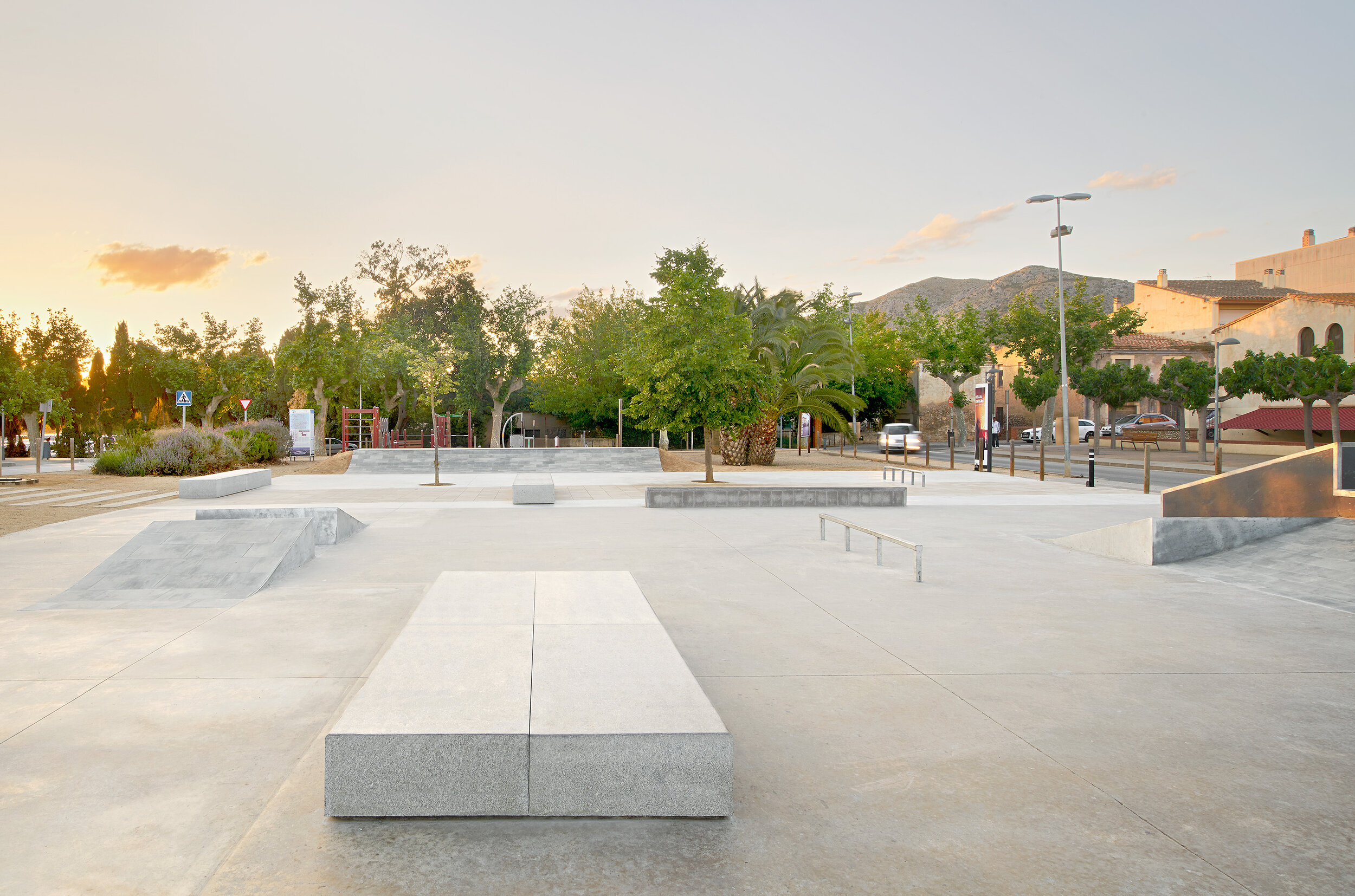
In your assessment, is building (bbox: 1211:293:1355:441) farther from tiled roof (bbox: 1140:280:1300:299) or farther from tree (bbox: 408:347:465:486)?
tree (bbox: 408:347:465:486)

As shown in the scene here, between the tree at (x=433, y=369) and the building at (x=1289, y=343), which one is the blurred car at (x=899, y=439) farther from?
Answer: the tree at (x=433, y=369)

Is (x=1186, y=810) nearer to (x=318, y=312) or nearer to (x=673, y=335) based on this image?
(x=673, y=335)

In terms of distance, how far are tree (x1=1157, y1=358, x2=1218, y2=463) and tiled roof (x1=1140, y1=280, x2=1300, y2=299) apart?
18689 mm

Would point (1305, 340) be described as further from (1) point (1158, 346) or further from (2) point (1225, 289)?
(2) point (1225, 289)

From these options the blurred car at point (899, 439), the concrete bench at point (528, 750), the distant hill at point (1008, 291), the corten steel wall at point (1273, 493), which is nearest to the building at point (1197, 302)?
the blurred car at point (899, 439)

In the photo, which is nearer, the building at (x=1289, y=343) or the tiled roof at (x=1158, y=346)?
the building at (x=1289, y=343)

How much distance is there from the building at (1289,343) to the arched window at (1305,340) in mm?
27

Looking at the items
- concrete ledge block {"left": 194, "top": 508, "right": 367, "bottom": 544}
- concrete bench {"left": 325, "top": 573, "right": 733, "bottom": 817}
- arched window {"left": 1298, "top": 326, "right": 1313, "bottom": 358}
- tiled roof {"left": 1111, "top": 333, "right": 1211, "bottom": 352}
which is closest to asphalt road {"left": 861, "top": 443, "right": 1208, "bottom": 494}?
arched window {"left": 1298, "top": 326, "right": 1313, "bottom": 358}

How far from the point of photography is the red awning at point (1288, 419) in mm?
38794

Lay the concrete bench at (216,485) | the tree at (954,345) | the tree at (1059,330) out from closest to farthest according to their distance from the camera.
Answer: the concrete bench at (216,485) < the tree at (1059,330) < the tree at (954,345)

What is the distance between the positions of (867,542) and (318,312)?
1815 inches

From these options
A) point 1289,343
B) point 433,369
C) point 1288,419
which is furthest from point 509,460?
point 1289,343

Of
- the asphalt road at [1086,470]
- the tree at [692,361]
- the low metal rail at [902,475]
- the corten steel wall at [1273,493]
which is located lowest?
the asphalt road at [1086,470]

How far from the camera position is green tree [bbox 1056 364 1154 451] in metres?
47.7
